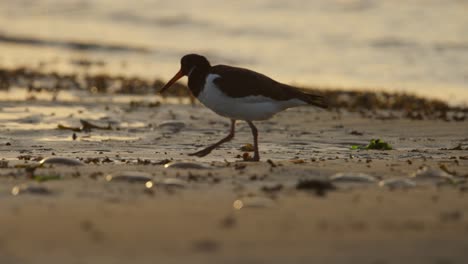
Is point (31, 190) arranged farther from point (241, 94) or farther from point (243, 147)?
point (243, 147)

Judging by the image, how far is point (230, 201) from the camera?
6500 millimetres

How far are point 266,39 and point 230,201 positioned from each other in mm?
17461

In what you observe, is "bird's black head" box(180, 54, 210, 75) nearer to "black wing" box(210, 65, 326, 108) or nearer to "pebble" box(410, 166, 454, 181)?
"black wing" box(210, 65, 326, 108)

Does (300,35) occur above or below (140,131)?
above

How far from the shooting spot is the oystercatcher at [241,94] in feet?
30.0

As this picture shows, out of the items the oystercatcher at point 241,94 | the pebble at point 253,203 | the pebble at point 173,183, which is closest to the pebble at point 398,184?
the pebble at point 253,203

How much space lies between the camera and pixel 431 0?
2708cm

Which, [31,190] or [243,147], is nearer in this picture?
[31,190]

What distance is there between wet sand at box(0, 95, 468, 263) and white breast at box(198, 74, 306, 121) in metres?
0.49

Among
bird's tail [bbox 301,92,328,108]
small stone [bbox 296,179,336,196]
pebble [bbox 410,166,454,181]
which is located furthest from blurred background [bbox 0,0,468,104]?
small stone [bbox 296,179,336,196]

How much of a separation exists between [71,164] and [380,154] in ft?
10.5

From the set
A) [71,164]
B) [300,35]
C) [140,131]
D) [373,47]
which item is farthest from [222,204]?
[300,35]

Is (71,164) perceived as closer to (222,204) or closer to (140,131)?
(222,204)

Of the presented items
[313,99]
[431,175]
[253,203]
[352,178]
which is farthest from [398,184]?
[313,99]
